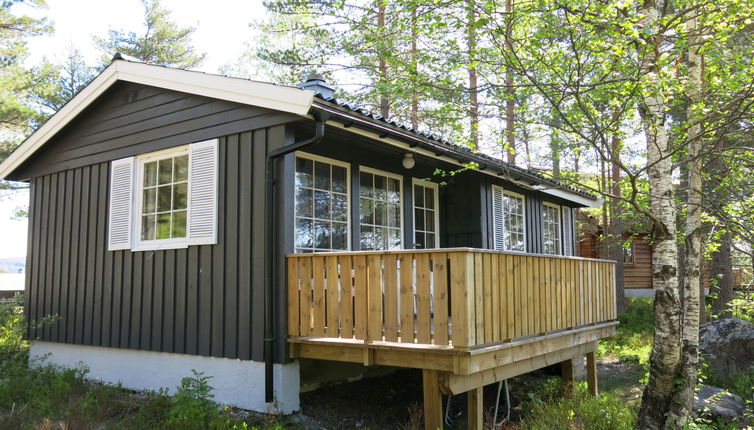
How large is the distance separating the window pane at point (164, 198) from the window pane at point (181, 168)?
0.18 meters

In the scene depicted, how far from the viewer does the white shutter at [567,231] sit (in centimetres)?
1247

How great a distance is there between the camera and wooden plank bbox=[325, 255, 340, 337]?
18.2 feet

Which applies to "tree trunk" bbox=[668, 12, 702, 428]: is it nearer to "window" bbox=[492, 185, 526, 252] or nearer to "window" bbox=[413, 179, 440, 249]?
"window" bbox=[492, 185, 526, 252]

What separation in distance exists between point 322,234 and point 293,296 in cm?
119

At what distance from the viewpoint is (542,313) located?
617cm

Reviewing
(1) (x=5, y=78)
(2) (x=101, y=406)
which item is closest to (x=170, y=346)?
(2) (x=101, y=406)

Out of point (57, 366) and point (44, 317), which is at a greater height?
point (44, 317)

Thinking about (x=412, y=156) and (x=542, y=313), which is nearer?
(x=542, y=313)

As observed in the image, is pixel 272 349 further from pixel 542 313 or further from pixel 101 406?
pixel 542 313

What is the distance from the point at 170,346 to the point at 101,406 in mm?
999

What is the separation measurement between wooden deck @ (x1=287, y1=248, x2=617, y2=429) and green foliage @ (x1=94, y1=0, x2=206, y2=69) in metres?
15.8

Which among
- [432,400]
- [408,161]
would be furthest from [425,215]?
[432,400]

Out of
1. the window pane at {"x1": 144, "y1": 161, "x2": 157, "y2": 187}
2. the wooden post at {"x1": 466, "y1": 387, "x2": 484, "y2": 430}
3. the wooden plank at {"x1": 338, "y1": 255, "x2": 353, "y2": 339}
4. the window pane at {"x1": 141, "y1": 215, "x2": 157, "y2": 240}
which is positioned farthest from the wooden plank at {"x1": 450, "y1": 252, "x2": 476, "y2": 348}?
the window pane at {"x1": 144, "y1": 161, "x2": 157, "y2": 187}

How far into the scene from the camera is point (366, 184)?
7652 millimetres
